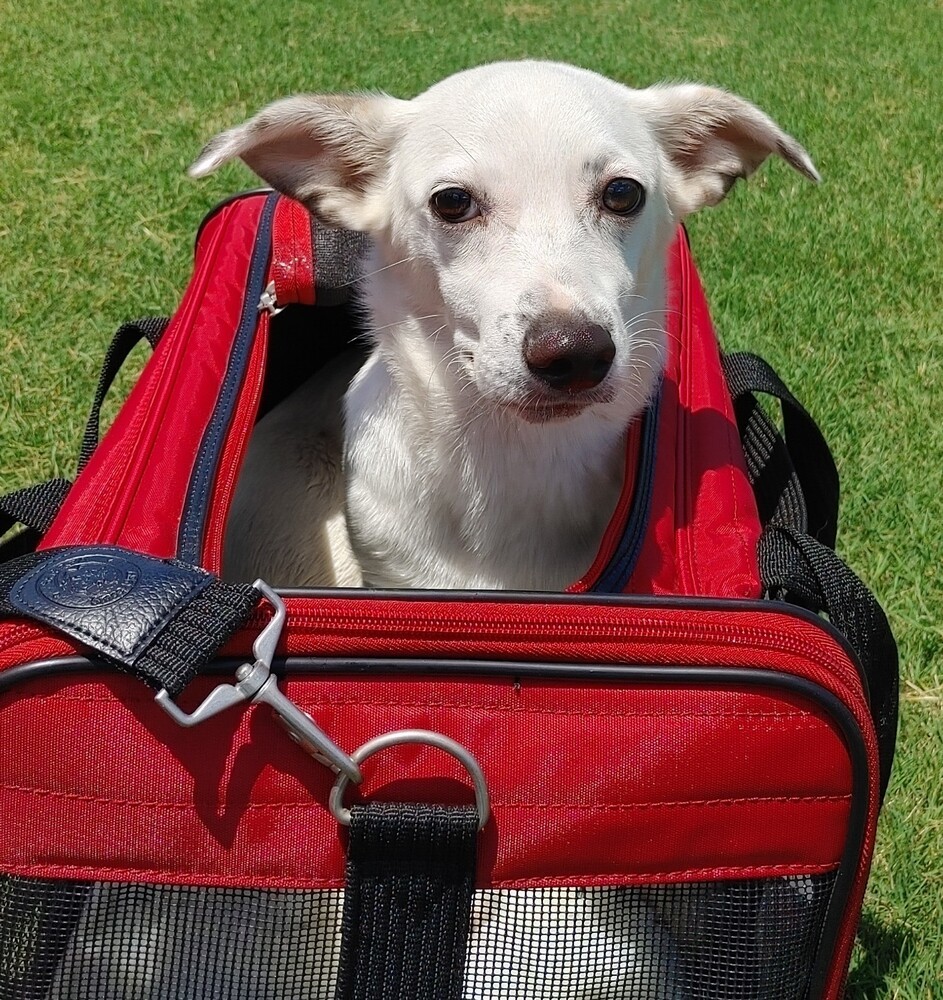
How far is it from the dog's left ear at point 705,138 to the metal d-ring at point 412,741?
4.26 ft

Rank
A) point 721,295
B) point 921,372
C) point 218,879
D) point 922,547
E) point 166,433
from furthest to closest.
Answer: point 721,295
point 921,372
point 922,547
point 166,433
point 218,879

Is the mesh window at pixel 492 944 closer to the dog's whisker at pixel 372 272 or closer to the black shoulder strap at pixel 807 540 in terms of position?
the black shoulder strap at pixel 807 540

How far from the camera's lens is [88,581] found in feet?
3.52

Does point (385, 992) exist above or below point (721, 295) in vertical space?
above

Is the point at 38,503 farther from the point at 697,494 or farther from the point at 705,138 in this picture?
the point at 705,138

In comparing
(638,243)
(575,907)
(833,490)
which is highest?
(638,243)

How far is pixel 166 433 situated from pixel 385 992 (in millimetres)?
919

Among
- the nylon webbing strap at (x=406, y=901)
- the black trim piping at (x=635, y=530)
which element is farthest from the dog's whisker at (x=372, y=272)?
the nylon webbing strap at (x=406, y=901)

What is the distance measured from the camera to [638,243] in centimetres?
179

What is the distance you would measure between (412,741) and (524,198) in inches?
38.4

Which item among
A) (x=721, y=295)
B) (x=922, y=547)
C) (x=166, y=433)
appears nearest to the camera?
(x=166, y=433)

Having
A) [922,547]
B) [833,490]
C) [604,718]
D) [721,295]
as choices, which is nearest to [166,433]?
[604,718]

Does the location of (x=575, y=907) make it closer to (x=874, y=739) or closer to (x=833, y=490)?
(x=874, y=739)

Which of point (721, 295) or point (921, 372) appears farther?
point (721, 295)
